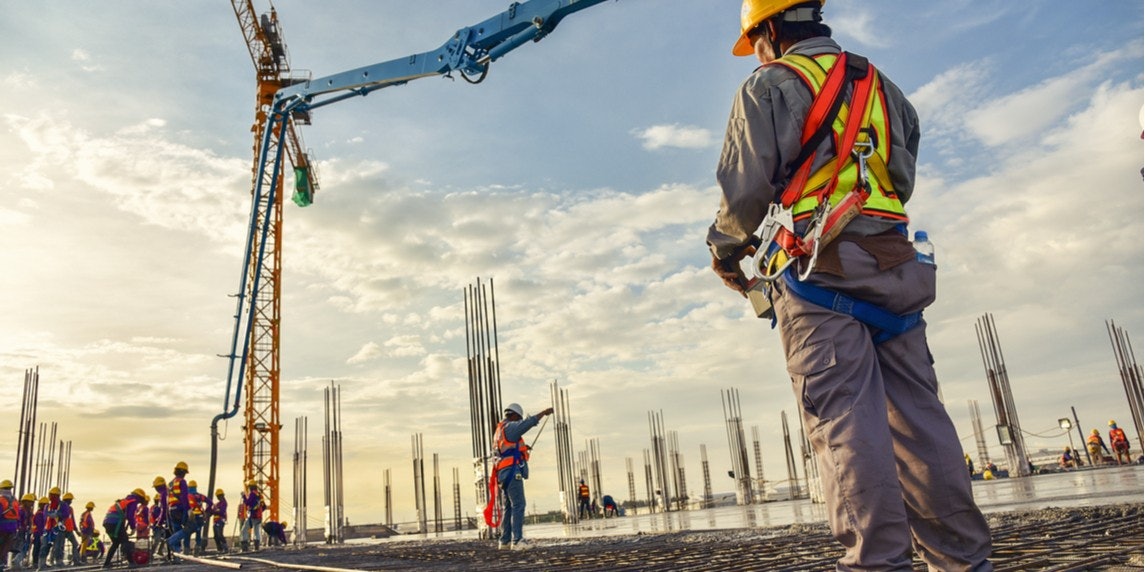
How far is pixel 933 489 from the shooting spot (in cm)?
199

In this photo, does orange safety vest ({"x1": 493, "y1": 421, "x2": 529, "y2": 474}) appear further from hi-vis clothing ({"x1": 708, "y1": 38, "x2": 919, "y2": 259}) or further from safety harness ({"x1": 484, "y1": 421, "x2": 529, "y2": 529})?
hi-vis clothing ({"x1": 708, "y1": 38, "x2": 919, "y2": 259})

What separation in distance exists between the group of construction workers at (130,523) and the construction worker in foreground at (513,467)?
22.0 feet

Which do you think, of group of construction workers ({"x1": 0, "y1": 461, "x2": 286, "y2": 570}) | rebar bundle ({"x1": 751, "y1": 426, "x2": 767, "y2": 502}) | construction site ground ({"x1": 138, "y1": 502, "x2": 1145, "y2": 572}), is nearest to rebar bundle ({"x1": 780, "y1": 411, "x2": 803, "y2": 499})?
rebar bundle ({"x1": 751, "y1": 426, "x2": 767, "y2": 502})

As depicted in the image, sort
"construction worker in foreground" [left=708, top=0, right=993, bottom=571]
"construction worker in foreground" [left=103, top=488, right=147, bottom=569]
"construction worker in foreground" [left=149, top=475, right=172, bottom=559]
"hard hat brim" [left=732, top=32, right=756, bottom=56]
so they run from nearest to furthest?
"construction worker in foreground" [left=708, top=0, right=993, bottom=571], "hard hat brim" [left=732, top=32, right=756, bottom=56], "construction worker in foreground" [left=103, top=488, right=147, bottom=569], "construction worker in foreground" [left=149, top=475, right=172, bottom=559]

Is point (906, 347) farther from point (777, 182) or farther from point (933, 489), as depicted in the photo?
point (777, 182)

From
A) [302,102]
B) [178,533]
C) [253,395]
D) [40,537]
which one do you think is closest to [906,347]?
[178,533]

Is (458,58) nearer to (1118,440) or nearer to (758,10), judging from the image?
(758,10)

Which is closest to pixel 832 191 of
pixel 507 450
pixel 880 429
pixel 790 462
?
pixel 880 429

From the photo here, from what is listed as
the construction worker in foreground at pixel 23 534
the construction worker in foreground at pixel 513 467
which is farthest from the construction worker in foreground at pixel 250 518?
the construction worker in foreground at pixel 513 467

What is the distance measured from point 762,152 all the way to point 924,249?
1.68 ft

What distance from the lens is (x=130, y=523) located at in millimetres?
12852

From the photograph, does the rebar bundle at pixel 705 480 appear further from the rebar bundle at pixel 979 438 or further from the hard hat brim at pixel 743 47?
the hard hat brim at pixel 743 47

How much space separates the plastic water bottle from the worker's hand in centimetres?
41

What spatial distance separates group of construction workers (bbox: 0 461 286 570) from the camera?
12.0 m
